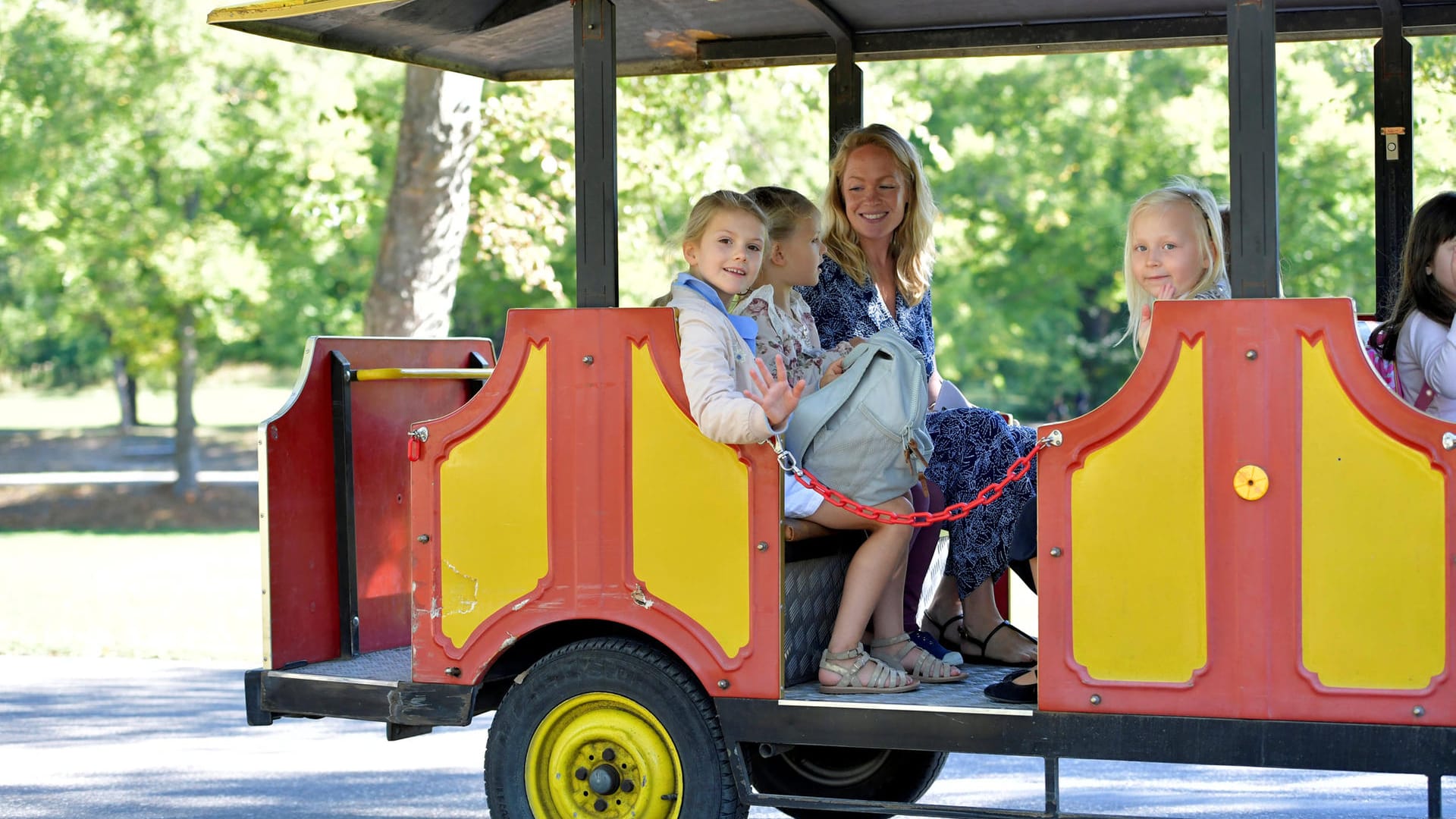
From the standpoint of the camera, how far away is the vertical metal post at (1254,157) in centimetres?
365

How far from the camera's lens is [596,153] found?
4184 millimetres

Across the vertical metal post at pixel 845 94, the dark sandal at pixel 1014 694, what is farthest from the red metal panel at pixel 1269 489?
the vertical metal post at pixel 845 94

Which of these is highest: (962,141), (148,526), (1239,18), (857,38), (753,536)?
(962,141)

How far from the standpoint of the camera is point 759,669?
13.3ft

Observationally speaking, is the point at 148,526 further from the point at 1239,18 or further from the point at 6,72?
the point at 1239,18

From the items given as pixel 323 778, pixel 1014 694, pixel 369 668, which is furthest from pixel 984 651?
pixel 323 778

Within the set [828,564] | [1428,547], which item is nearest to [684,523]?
[828,564]

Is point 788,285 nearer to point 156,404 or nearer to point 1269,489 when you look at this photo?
point 1269,489

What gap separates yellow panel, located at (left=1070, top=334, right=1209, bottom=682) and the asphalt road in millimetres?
2088

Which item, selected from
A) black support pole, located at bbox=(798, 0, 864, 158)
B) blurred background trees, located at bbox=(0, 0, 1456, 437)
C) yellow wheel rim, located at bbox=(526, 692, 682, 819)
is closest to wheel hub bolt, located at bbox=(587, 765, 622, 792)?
yellow wheel rim, located at bbox=(526, 692, 682, 819)

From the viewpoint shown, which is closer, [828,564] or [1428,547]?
[1428,547]

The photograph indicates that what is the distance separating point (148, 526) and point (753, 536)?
2018cm

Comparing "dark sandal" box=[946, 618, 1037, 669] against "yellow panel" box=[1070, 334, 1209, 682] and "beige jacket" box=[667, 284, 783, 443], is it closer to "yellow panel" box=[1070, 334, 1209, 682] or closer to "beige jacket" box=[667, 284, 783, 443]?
"yellow panel" box=[1070, 334, 1209, 682]

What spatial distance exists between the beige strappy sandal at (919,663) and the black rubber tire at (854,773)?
54cm
